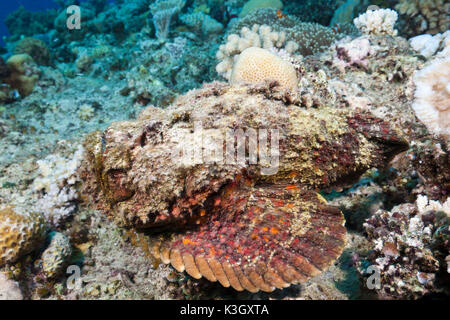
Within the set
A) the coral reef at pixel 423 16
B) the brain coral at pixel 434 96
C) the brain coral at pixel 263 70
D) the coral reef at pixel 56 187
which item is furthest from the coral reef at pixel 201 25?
the brain coral at pixel 434 96

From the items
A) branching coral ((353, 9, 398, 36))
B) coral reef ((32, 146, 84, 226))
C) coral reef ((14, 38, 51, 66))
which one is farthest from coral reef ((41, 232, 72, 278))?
coral reef ((14, 38, 51, 66))

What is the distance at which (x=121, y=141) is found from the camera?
7.93 feet

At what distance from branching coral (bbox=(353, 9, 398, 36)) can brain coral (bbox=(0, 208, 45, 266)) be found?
777 centimetres

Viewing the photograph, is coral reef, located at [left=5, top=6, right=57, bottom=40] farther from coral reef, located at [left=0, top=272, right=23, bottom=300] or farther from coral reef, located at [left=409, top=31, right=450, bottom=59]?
coral reef, located at [left=409, top=31, right=450, bottom=59]

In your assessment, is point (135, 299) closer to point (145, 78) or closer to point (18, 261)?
point (18, 261)

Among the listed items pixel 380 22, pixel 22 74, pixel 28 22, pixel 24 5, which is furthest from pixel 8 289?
pixel 24 5

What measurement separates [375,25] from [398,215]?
5.47 metres

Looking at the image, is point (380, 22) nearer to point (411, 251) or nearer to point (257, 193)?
point (411, 251)

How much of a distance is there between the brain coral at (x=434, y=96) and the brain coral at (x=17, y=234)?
5.17 m

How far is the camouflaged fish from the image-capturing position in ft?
7.33

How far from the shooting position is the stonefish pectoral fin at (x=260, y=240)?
2.14m

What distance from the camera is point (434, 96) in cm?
350

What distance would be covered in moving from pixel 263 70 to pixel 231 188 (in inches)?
82.2
